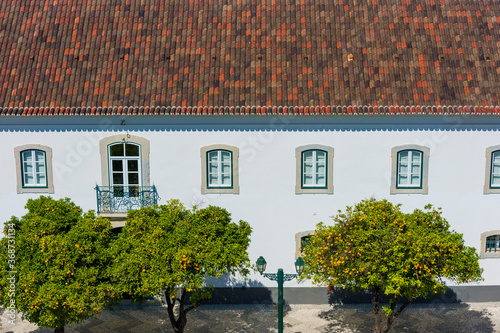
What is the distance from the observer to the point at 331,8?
68.4 ft

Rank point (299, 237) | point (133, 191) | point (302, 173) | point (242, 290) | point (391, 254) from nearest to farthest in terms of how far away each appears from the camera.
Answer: point (391, 254)
point (302, 173)
point (133, 191)
point (299, 237)
point (242, 290)

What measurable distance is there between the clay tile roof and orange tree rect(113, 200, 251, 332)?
4.26 meters

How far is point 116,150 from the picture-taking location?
63.2ft

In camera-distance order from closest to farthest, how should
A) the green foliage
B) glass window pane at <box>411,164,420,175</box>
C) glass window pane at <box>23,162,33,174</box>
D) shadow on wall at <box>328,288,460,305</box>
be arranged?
1. the green foliage
2. glass window pane at <box>411,164,420,175</box>
3. glass window pane at <box>23,162,33,174</box>
4. shadow on wall at <box>328,288,460,305</box>

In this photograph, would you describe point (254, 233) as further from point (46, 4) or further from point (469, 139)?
point (46, 4)

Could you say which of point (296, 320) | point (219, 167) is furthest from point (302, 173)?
point (296, 320)

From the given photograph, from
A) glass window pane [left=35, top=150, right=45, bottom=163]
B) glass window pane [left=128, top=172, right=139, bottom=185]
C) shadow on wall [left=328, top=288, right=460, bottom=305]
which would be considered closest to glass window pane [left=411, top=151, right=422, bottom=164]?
shadow on wall [left=328, top=288, right=460, bottom=305]

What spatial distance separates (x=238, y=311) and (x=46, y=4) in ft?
43.0

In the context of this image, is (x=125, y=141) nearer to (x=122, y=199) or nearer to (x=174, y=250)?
(x=122, y=199)

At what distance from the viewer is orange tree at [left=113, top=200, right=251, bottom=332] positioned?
1427 centimetres

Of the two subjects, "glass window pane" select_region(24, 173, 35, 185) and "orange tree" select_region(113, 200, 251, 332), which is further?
"glass window pane" select_region(24, 173, 35, 185)

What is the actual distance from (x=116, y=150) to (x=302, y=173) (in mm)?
6215

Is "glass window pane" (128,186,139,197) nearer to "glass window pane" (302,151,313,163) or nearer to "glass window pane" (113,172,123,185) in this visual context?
"glass window pane" (113,172,123,185)

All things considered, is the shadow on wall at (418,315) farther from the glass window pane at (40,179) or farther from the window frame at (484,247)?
the glass window pane at (40,179)
